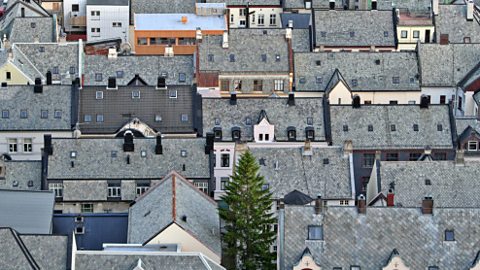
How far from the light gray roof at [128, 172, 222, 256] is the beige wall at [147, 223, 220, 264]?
1.31ft

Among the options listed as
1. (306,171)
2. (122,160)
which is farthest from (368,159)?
(122,160)

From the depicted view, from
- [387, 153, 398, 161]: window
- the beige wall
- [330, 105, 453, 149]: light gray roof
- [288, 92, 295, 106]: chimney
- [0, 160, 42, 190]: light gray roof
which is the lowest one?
the beige wall

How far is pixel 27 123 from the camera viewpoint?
197625mm

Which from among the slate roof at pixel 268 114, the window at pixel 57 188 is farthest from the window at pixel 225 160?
the window at pixel 57 188

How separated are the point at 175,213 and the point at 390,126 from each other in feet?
130

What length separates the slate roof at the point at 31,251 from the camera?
149750mm

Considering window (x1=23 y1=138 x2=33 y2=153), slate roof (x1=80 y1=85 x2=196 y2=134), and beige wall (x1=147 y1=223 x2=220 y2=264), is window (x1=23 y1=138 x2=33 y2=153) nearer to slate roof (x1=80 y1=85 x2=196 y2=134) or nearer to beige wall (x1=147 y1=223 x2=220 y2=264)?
slate roof (x1=80 y1=85 x2=196 y2=134)

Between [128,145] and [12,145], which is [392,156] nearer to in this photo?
[128,145]

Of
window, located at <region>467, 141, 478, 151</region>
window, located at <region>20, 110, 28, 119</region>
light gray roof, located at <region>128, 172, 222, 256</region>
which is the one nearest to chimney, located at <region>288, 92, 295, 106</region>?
window, located at <region>467, 141, 478, 151</region>

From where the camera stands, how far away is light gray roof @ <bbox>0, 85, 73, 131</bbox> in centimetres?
19762

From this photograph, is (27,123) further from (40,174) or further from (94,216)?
(94,216)

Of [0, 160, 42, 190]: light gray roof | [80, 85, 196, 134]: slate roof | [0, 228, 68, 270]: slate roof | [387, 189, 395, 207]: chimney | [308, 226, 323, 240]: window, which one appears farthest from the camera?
[80, 85, 196, 134]: slate roof

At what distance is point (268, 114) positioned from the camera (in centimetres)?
19812

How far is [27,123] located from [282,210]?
48.8 meters
